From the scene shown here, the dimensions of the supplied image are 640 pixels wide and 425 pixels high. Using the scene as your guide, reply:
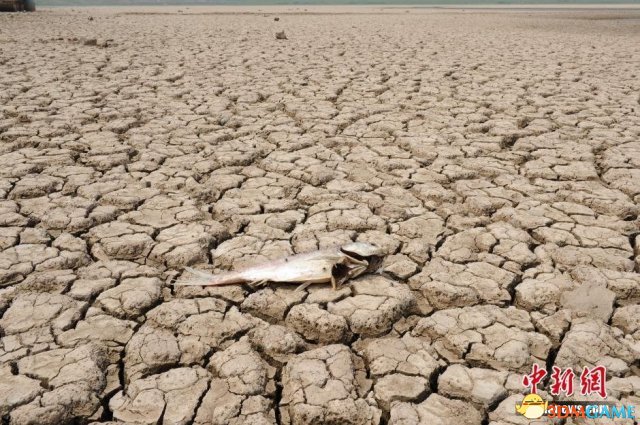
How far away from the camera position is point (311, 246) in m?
2.17

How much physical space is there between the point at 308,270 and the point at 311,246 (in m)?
0.26

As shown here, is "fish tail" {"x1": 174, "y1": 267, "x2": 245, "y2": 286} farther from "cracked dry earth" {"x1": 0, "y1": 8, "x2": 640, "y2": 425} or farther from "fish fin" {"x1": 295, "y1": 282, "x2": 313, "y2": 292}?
"fish fin" {"x1": 295, "y1": 282, "x2": 313, "y2": 292}

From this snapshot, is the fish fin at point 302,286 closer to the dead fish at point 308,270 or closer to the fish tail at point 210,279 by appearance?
the dead fish at point 308,270

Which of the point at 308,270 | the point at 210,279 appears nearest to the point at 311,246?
the point at 308,270

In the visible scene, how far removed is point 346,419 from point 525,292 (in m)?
0.93

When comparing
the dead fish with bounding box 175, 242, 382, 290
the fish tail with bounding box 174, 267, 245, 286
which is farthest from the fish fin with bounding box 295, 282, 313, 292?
the fish tail with bounding box 174, 267, 245, 286

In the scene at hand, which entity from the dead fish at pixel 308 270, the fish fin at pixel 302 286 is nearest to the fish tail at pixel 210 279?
the dead fish at pixel 308 270

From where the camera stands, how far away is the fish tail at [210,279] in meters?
1.90

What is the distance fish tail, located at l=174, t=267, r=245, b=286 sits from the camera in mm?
1903

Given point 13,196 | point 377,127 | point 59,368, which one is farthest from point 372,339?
point 377,127

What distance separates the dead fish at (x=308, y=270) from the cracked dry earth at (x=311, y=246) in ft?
0.17

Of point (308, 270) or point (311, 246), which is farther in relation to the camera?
point (311, 246)

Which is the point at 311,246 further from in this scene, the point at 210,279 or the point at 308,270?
the point at 210,279

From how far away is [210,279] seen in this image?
6.32 feet
